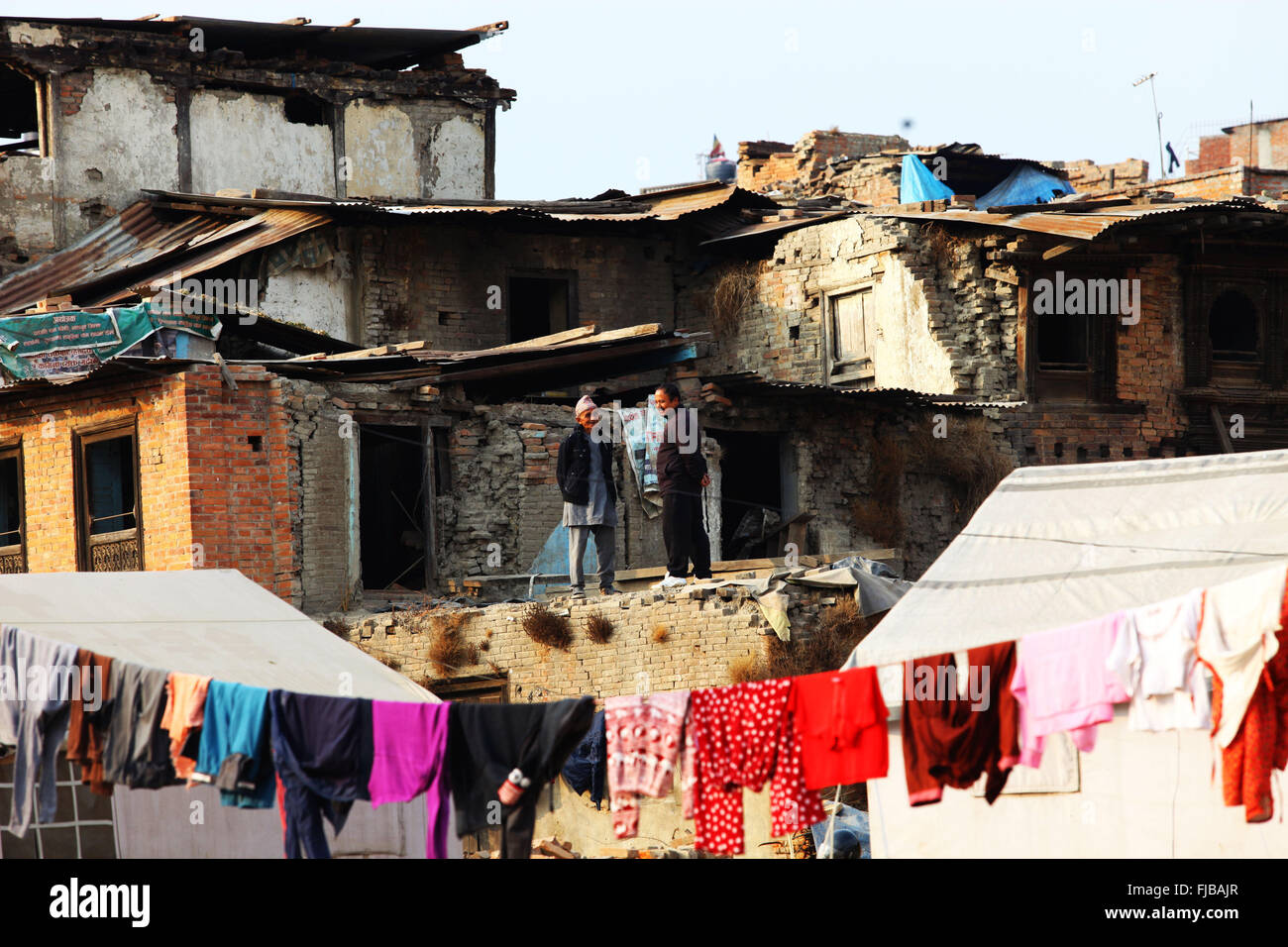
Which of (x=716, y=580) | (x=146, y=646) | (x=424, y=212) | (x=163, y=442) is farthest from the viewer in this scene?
Answer: (x=424, y=212)

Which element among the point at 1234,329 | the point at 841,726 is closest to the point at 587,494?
the point at 841,726

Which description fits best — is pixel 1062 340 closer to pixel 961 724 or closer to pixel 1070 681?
pixel 961 724

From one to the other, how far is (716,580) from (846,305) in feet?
24.6

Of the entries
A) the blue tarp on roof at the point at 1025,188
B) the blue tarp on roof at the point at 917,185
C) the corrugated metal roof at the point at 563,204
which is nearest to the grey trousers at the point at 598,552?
the corrugated metal roof at the point at 563,204

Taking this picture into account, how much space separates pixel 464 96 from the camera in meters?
25.5

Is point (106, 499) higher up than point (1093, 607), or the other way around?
point (106, 499)

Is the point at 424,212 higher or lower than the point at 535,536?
higher

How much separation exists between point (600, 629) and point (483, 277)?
7.96 m

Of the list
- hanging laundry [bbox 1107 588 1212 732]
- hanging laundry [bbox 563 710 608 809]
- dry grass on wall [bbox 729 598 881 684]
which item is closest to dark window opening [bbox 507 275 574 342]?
dry grass on wall [bbox 729 598 881 684]

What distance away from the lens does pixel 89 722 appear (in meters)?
9.25

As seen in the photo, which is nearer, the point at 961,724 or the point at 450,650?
the point at 961,724

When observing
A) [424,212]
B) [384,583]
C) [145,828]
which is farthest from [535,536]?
[145,828]
